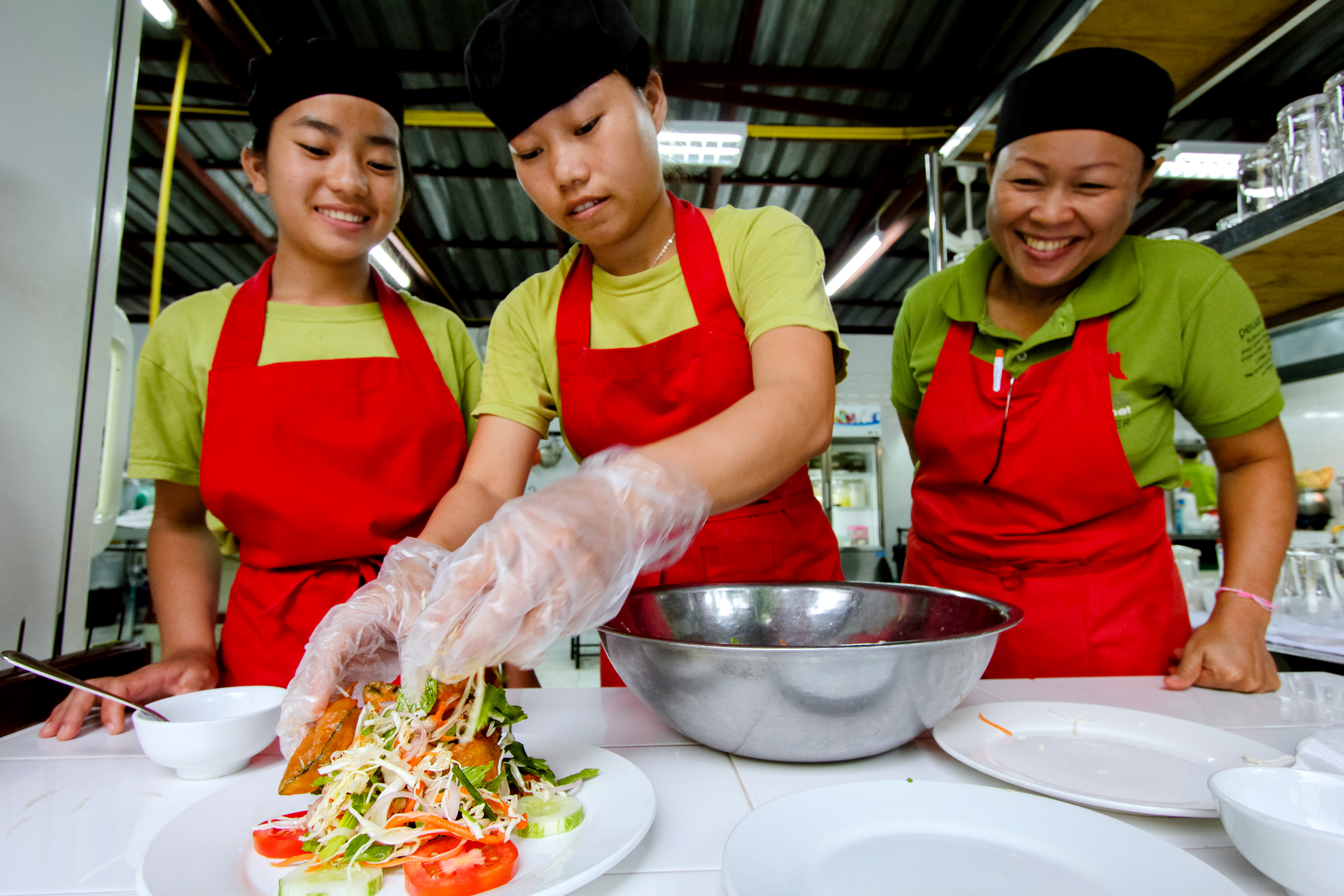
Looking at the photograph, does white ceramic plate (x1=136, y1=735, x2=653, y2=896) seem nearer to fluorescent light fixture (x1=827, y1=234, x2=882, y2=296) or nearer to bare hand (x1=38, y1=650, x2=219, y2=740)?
bare hand (x1=38, y1=650, x2=219, y2=740)

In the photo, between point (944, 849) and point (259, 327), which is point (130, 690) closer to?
point (259, 327)

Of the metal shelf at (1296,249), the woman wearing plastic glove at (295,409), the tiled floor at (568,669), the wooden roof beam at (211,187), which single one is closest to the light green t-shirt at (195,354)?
the woman wearing plastic glove at (295,409)

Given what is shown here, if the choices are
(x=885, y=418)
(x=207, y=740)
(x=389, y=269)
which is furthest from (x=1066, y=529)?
(x=885, y=418)

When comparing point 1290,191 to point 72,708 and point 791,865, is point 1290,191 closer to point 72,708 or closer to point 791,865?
point 791,865

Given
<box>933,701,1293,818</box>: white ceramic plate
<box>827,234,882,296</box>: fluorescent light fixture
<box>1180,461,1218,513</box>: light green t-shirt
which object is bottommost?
<box>933,701,1293,818</box>: white ceramic plate

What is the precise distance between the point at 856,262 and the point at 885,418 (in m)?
2.94

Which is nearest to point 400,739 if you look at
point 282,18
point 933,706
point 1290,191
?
point 933,706

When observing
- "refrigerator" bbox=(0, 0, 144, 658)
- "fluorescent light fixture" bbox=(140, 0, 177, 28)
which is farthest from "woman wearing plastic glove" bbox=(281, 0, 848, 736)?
"fluorescent light fixture" bbox=(140, 0, 177, 28)

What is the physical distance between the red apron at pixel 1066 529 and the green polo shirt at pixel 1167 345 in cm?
3

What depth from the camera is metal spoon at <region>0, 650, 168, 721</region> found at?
35.4 inches

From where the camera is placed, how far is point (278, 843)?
0.65 metres

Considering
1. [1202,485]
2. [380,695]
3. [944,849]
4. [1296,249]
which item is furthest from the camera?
[1202,485]

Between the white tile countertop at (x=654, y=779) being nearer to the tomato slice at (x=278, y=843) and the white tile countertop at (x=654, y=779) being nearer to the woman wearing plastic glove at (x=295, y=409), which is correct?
the tomato slice at (x=278, y=843)

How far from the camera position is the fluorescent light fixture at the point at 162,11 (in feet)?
9.33
